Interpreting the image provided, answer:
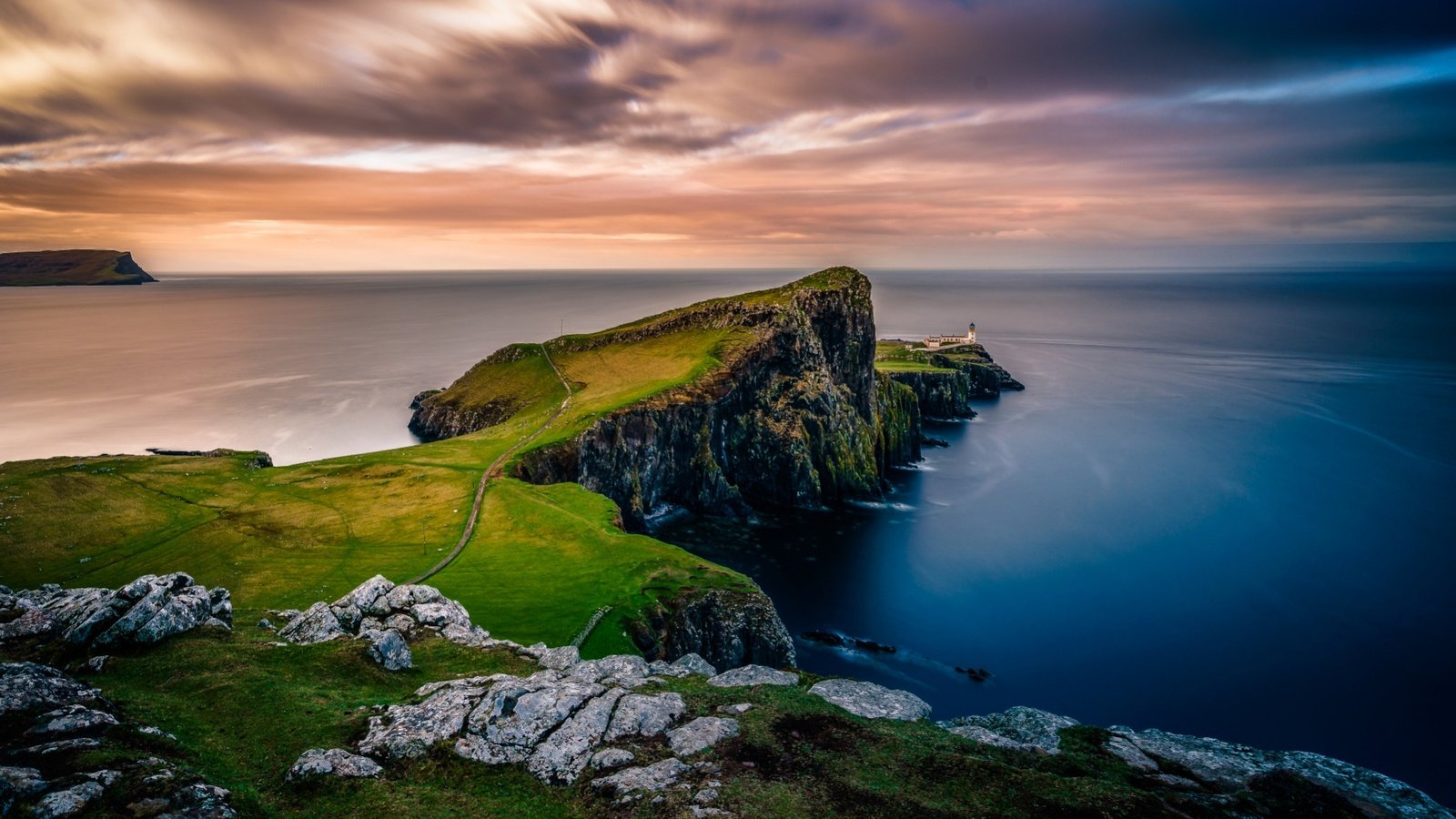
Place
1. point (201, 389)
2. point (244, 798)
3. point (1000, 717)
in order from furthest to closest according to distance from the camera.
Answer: point (201, 389)
point (1000, 717)
point (244, 798)

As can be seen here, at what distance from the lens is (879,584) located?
246 feet

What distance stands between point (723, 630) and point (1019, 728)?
25896mm

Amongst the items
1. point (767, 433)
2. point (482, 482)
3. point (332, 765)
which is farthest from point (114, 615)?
point (767, 433)

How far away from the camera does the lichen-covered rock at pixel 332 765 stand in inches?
803

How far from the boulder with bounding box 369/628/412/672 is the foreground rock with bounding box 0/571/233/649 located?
25.6ft

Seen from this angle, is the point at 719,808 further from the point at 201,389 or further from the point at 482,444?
the point at 201,389

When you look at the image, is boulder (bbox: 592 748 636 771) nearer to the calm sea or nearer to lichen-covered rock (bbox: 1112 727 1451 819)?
lichen-covered rock (bbox: 1112 727 1451 819)

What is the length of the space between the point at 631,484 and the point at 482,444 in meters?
20.8

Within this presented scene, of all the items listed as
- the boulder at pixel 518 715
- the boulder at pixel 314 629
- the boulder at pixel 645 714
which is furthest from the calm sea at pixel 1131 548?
the boulder at pixel 314 629

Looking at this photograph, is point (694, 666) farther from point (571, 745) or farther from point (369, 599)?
point (369, 599)

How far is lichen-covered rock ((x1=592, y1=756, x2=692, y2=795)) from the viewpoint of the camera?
2133 cm

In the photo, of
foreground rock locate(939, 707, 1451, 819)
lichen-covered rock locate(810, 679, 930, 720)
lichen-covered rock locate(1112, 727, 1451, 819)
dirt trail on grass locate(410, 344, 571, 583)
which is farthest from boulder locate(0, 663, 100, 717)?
lichen-covered rock locate(1112, 727, 1451, 819)

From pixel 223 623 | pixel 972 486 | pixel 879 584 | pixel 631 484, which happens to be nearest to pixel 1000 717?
pixel 223 623

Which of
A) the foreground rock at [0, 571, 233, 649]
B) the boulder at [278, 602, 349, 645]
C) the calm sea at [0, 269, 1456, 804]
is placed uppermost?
the foreground rock at [0, 571, 233, 649]
